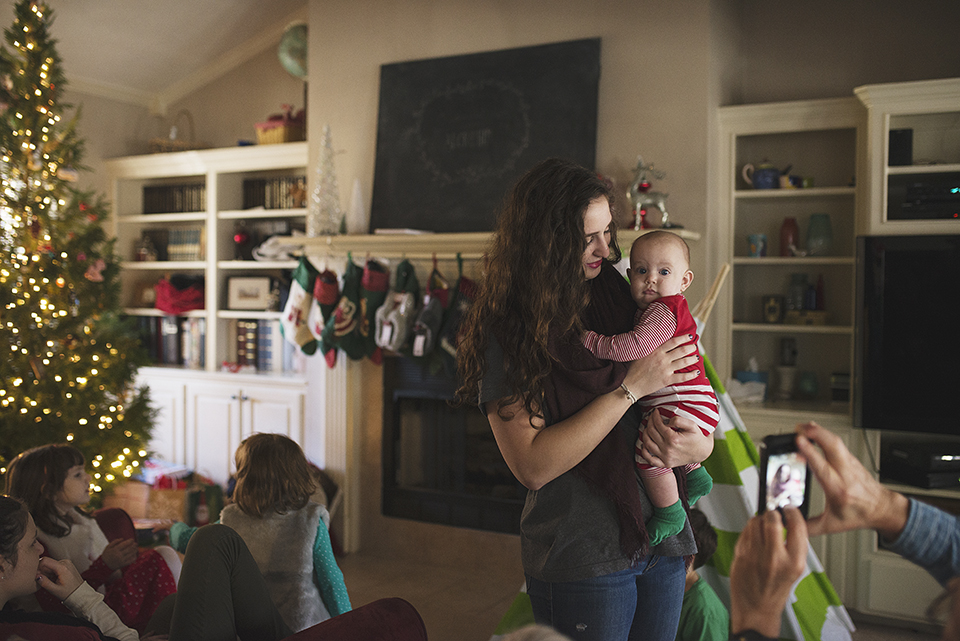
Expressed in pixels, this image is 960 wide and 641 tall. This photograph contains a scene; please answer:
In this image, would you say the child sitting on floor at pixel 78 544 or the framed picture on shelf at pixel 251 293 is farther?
the framed picture on shelf at pixel 251 293

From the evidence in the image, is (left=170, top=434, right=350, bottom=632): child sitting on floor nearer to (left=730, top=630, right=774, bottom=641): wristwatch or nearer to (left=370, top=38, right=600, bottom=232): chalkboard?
(left=730, top=630, right=774, bottom=641): wristwatch

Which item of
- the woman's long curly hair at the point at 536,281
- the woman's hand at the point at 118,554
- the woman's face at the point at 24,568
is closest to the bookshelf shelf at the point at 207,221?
the woman's hand at the point at 118,554

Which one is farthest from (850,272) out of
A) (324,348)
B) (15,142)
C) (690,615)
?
(15,142)

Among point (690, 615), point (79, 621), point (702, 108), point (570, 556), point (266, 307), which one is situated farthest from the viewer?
point (266, 307)

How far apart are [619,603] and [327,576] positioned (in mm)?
985

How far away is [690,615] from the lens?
73.7 inches

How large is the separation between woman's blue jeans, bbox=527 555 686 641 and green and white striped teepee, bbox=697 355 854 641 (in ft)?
3.50

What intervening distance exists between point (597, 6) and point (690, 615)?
8.08ft

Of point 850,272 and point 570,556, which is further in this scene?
point 850,272

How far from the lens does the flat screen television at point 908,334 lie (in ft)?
9.18

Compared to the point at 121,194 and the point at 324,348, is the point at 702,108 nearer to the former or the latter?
the point at 324,348

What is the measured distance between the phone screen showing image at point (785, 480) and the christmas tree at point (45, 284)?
321 centimetres

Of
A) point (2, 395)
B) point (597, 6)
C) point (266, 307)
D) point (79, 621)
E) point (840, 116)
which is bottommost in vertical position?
A: point (79, 621)

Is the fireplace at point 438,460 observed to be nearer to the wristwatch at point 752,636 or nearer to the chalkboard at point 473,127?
the chalkboard at point 473,127
